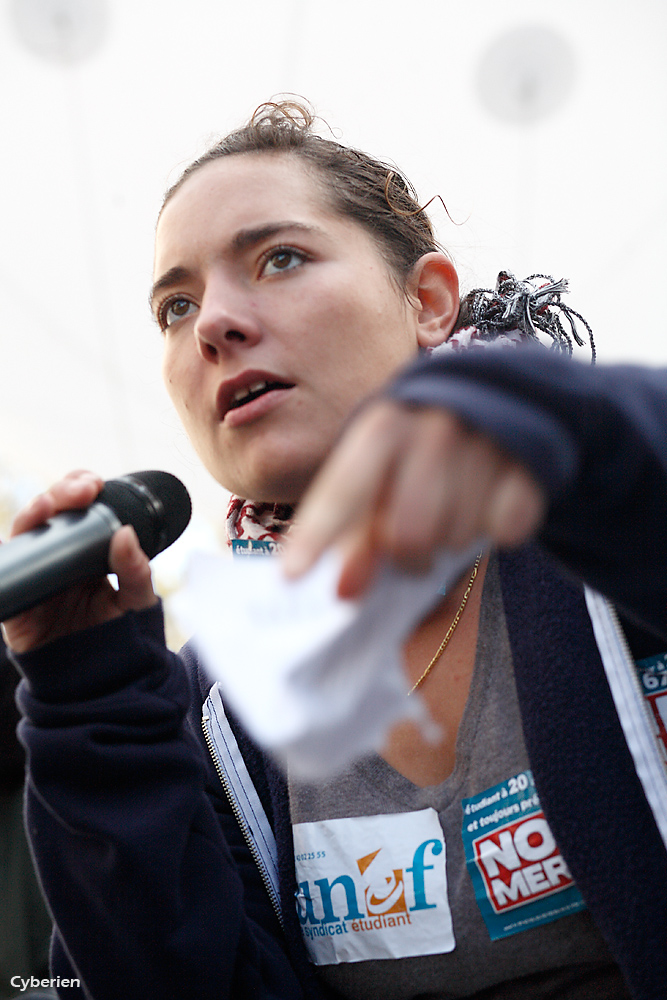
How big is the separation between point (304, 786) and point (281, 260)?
63 centimetres

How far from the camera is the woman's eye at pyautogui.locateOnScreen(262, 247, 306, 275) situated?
92cm

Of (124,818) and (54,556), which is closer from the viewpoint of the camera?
(54,556)

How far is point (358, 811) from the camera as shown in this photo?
887 mm

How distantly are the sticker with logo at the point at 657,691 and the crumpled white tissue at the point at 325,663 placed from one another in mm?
425

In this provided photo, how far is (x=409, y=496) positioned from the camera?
0.34 m

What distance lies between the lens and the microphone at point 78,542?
588mm

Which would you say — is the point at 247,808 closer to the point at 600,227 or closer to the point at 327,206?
the point at 327,206

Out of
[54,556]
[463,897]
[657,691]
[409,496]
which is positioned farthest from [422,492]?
[463,897]

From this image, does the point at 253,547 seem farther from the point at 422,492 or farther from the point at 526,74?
the point at 526,74

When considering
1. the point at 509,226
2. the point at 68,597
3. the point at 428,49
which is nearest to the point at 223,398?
the point at 68,597

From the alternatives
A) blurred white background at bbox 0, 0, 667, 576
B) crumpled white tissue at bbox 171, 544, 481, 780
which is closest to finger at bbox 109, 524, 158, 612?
crumpled white tissue at bbox 171, 544, 481, 780

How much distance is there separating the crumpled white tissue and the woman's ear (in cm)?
73

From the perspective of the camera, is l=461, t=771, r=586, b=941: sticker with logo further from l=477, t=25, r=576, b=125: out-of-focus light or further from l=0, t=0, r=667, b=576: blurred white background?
l=477, t=25, r=576, b=125: out-of-focus light

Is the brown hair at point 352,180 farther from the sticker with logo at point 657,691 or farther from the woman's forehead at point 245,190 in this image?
the sticker with logo at point 657,691
